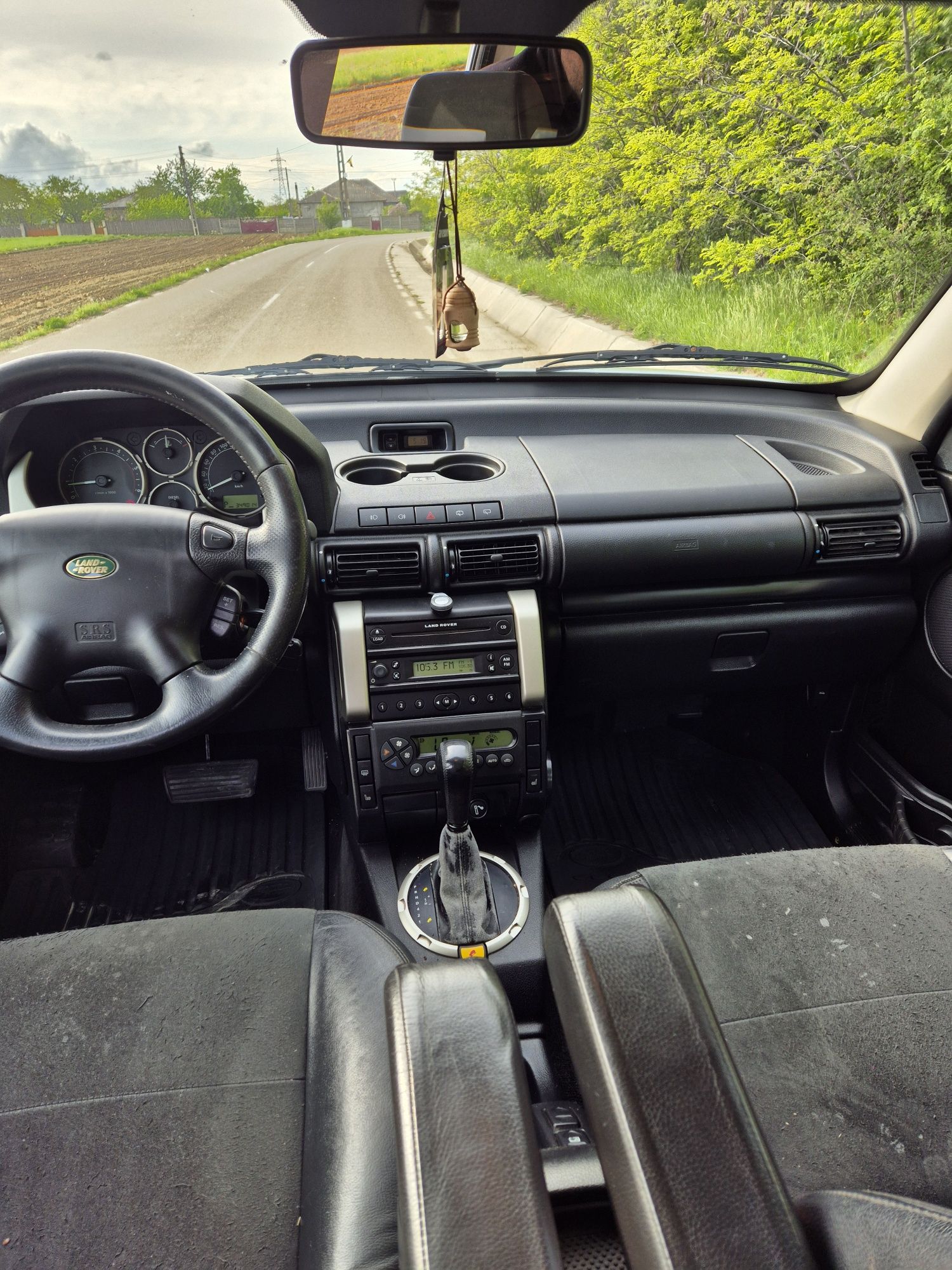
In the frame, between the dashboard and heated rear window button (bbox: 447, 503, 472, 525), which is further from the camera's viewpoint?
heated rear window button (bbox: 447, 503, 472, 525)

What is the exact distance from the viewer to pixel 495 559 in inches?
89.0

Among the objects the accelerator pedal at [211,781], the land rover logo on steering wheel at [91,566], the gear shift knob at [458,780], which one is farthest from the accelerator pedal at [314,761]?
the land rover logo on steering wheel at [91,566]

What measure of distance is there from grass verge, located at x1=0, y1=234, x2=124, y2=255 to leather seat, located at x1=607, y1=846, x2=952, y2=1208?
84.5 inches

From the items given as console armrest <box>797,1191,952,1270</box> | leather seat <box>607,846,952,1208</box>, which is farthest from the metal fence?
console armrest <box>797,1191,952,1270</box>

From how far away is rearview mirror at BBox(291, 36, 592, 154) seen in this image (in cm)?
191

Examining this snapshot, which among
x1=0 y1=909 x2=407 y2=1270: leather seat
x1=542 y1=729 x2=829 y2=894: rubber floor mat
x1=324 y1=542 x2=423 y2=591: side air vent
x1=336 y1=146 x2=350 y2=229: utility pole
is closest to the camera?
x1=0 y1=909 x2=407 y2=1270: leather seat

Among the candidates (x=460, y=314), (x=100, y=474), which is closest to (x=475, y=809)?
(x=100, y=474)

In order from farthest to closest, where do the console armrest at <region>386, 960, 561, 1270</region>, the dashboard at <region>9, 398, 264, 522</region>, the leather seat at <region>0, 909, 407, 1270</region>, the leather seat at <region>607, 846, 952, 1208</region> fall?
1. the dashboard at <region>9, 398, 264, 522</region>
2. the leather seat at <region>607, 846, 952, 1208</region>
3. the leather seat at <region>0, 909, 407, 1270</region>
4. the console armrest at <region>386, 960, 561, 1270</region>

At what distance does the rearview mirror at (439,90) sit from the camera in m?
1.91

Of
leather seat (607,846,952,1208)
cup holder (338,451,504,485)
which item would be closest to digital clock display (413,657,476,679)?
cup holder (338,451,504,485)

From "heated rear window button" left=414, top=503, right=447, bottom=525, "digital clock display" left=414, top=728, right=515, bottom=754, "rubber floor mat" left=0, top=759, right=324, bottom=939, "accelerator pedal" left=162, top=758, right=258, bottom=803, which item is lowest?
"rubber floor mat" left=0, top=759, right=324, bottom=939

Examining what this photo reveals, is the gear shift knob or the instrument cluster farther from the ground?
the instrument cluster

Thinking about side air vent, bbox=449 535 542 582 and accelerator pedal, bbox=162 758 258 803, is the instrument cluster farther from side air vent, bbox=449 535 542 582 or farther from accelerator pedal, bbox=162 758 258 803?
accelerator pedal, bbox=162 758 258 803

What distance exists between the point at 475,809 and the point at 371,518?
0.82m
